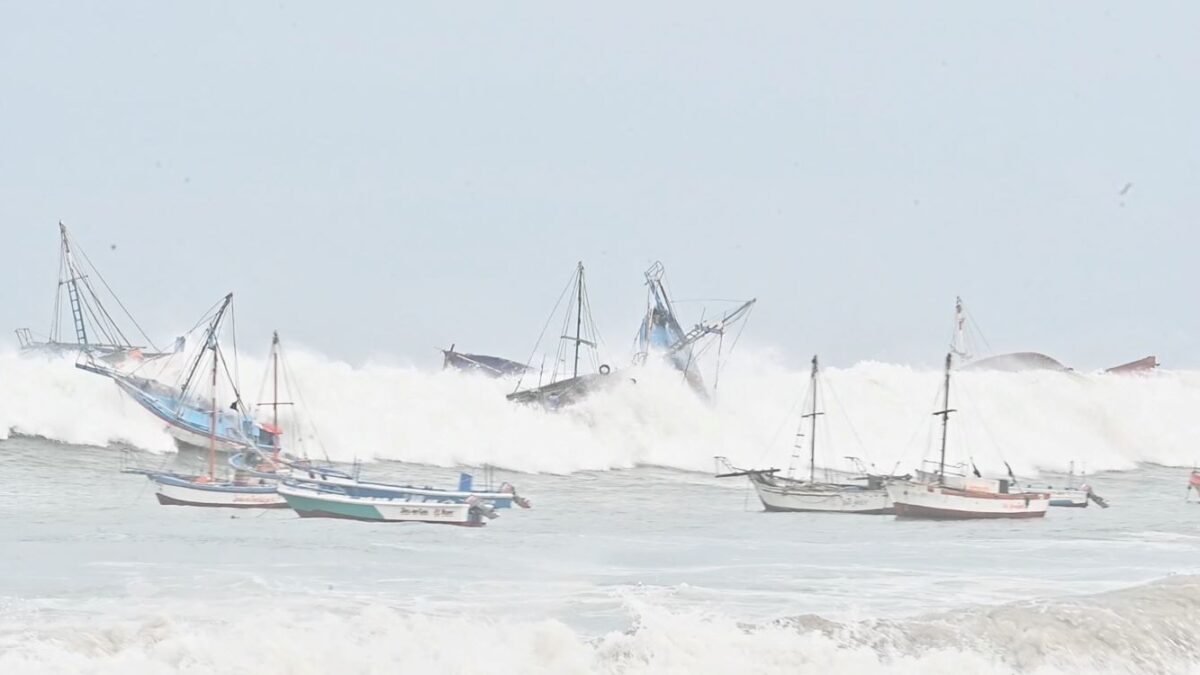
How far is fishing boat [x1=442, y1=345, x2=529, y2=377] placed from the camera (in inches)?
3221

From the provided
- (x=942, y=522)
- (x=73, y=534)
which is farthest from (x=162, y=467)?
(x=942, y=522)

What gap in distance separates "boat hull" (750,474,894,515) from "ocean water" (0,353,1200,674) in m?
1.34

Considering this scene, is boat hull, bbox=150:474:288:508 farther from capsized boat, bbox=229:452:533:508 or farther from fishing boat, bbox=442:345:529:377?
fishing boat, bbox=442:345:529:377

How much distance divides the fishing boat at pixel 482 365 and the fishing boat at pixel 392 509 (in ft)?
130

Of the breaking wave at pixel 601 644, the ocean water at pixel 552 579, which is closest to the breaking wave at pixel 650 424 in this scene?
the ocean water at pixel 552 579

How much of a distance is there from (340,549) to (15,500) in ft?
50.7

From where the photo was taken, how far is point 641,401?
261 ft

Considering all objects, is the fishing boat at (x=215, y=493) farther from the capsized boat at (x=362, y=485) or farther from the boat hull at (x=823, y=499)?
the boat hull at (x=823, y=499)

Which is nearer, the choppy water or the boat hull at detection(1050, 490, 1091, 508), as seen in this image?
the choppy water

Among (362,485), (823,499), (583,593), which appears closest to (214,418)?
(362,485)

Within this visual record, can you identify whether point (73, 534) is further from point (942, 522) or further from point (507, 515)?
point (942, 522)

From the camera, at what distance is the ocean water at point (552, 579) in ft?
56.5

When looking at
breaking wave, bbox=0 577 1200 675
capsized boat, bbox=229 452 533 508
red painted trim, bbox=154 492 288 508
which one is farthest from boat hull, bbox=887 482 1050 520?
breaking wave, bbox=0 577 1200 675

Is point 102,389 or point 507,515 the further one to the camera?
point 102,389
